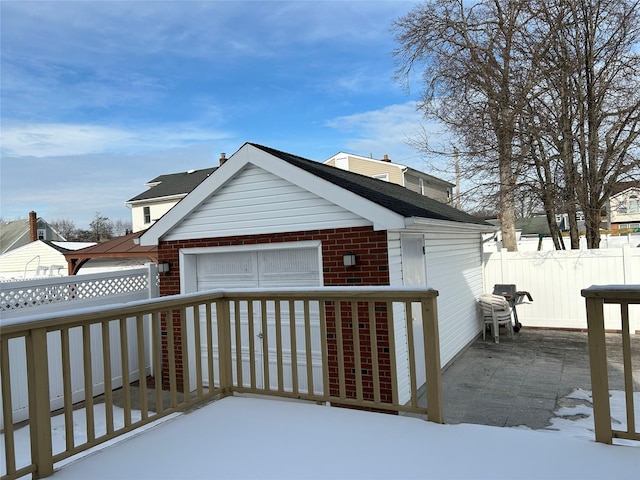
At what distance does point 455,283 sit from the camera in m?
7.67

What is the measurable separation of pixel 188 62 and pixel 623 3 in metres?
10.0

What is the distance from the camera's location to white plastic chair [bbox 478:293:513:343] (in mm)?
8312

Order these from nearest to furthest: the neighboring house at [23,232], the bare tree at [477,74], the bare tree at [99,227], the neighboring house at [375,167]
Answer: the bare tree at [477,74], the neighboring house at [375,167], the neighboring house at [23,232], the bare tree at [99,227]

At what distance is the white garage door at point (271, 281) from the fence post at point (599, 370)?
3.32 meters

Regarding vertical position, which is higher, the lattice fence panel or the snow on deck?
the lattice fence panel

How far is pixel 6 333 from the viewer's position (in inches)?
85.7

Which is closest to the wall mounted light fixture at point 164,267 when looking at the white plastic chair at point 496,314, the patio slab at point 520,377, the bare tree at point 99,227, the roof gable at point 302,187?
the roof gable at point 302,187

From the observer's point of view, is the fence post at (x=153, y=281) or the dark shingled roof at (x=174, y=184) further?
the dark shingled roof at (x=174, y=184)

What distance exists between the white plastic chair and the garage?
4444 mm

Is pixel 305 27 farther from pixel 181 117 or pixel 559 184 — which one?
pixel 559 184

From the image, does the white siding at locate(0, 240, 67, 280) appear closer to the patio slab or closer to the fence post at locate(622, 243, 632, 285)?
the patio slab

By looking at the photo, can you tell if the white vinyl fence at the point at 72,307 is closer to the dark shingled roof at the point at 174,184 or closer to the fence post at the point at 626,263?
the fence post at the point at 626,263

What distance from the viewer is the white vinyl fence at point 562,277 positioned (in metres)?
8.55

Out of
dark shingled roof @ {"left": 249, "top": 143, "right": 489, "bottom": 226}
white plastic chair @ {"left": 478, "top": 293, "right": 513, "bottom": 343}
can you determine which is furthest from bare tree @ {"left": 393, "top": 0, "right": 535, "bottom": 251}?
dark shingled roof @ {"left": 249, "top": 143, "right": 489, "bottom": 226}
